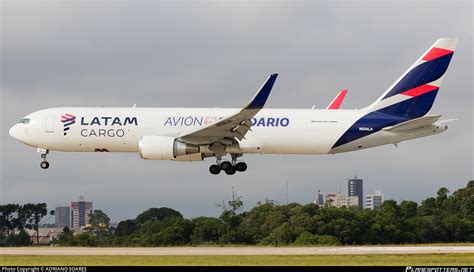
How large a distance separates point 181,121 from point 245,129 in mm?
4125

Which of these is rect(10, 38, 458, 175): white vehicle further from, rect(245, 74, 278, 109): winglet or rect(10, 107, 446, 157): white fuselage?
rect(245, 74, 278, 109): winglet

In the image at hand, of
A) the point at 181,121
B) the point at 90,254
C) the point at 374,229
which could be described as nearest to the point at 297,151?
the point at 181,121

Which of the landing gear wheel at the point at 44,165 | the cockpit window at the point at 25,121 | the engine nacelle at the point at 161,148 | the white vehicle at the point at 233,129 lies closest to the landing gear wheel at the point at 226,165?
the white vehicle at the point at 233,129

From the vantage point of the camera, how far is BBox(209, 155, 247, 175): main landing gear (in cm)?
5834

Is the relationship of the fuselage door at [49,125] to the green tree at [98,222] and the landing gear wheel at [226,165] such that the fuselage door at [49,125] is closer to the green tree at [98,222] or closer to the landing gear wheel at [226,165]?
the landing gear wheel at [226,165]

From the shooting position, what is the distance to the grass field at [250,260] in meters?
38.3

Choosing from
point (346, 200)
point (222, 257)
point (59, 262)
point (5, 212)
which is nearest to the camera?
point (59, 262)

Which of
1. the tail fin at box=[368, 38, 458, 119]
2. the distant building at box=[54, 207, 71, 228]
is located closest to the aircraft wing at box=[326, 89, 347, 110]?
the tail fin at box=[368, 38, 458, 119]

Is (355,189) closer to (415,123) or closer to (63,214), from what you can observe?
(63,214)

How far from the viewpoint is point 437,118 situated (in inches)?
2135

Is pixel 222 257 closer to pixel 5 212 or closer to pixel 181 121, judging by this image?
pixel 181 121

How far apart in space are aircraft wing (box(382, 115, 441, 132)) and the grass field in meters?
13.4

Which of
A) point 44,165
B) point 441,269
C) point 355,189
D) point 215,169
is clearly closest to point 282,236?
point 215,169

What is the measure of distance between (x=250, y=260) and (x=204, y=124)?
18.5m
